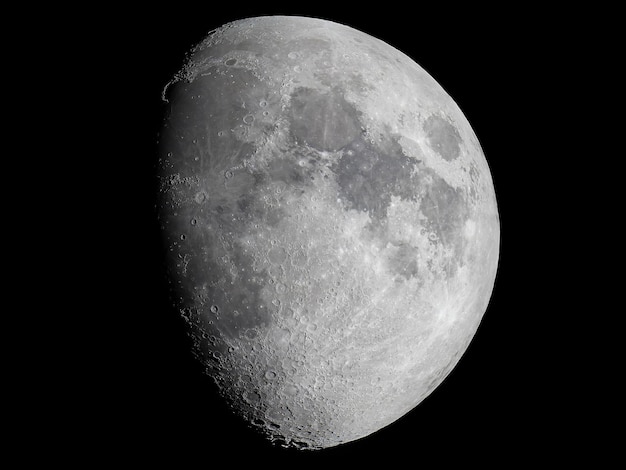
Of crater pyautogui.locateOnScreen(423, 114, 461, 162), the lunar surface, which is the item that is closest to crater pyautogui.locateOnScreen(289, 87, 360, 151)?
the lunar surface

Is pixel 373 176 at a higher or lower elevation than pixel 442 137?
lower

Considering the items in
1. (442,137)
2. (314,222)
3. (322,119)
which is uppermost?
(442,137)

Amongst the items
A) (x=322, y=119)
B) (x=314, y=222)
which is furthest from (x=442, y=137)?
(x=314, y=222)

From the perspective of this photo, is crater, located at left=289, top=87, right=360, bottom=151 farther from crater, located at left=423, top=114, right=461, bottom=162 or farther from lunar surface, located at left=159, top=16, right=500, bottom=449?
crater, located at left=423, top=114, right=461, bottom=162

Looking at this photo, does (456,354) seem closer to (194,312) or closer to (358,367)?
(358,367)

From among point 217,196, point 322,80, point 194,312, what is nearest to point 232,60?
point 322,80

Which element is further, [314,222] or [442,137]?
[442,137]

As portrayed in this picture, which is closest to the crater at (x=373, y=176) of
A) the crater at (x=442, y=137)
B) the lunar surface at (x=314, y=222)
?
the lunar surface at (x=314, y=222)

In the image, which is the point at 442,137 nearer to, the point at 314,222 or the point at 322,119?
the point at 322,119
